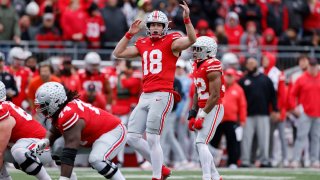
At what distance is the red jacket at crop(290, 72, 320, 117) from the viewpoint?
1623cm

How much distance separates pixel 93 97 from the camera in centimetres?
1507

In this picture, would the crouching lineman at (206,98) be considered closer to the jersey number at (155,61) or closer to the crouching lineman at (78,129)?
the jersey number at (155,61)

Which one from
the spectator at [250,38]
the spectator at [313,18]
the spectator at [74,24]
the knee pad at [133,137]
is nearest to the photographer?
the knee pad at [133,137]

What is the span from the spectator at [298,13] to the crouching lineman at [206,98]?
9343 mm

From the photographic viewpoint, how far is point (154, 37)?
1091 cm

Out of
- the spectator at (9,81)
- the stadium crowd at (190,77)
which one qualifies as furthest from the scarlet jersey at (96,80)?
the spectator at (9,81)

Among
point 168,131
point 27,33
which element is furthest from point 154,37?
point 27,33

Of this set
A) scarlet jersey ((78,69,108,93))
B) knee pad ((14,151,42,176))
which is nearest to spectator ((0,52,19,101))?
scarlet jersey ((78,69,108,93))

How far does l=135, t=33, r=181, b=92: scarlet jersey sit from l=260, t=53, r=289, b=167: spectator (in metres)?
5.87

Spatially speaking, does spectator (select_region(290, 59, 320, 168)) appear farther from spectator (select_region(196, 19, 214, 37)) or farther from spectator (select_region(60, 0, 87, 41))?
spectator (select_region(60, 0, 87, 41))

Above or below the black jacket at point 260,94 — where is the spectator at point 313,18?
above

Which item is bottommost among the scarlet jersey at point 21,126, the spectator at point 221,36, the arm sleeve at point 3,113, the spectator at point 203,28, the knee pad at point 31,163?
the knee pad at point 31,163

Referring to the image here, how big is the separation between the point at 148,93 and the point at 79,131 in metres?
1.91

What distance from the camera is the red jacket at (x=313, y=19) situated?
2009 cm
